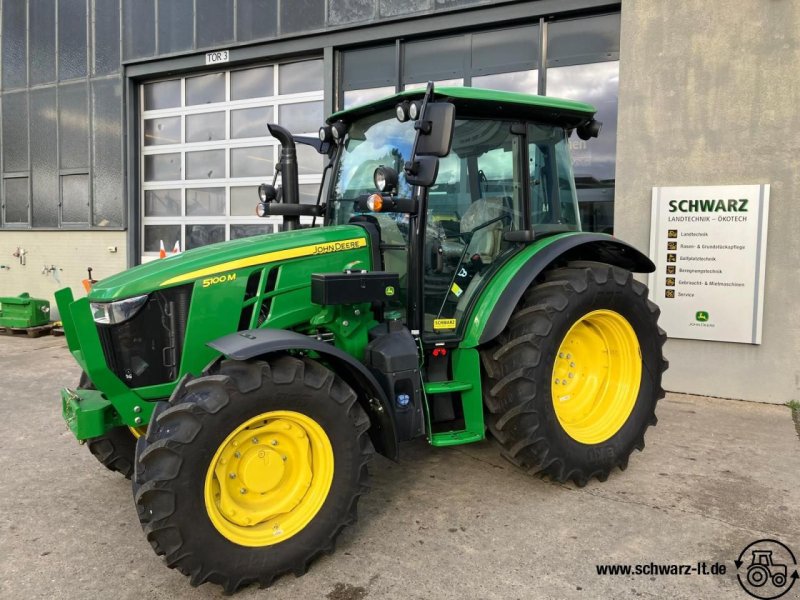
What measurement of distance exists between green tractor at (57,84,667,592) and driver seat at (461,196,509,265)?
0.01m

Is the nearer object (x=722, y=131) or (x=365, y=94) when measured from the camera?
(x=722, y=131)

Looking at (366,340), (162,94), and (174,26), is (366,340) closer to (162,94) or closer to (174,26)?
(174,26)

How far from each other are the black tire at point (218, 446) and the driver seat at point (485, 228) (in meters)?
1.28

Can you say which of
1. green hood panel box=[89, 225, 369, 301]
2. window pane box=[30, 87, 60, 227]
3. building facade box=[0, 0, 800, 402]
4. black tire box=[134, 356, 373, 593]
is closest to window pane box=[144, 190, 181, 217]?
building facade box=[0, 0, 800, 402]

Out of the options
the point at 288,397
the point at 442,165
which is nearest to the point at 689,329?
the point at 442,165

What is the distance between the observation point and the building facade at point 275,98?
570 centimetres

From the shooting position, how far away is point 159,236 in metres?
9.91

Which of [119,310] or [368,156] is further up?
[368,156]

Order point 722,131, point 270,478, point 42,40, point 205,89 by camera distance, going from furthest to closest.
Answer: point 42,40 < point 205,89 < point 722,131 < point 270,478

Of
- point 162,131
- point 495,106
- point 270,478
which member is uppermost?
point 162,131

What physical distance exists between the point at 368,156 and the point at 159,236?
279 inches

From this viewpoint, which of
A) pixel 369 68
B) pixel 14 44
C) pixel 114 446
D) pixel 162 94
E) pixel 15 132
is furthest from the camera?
pixel 15 132

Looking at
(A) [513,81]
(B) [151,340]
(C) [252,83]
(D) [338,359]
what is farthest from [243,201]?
(D) [338,359]

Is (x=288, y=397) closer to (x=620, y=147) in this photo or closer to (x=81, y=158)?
(x=620, y=147)
